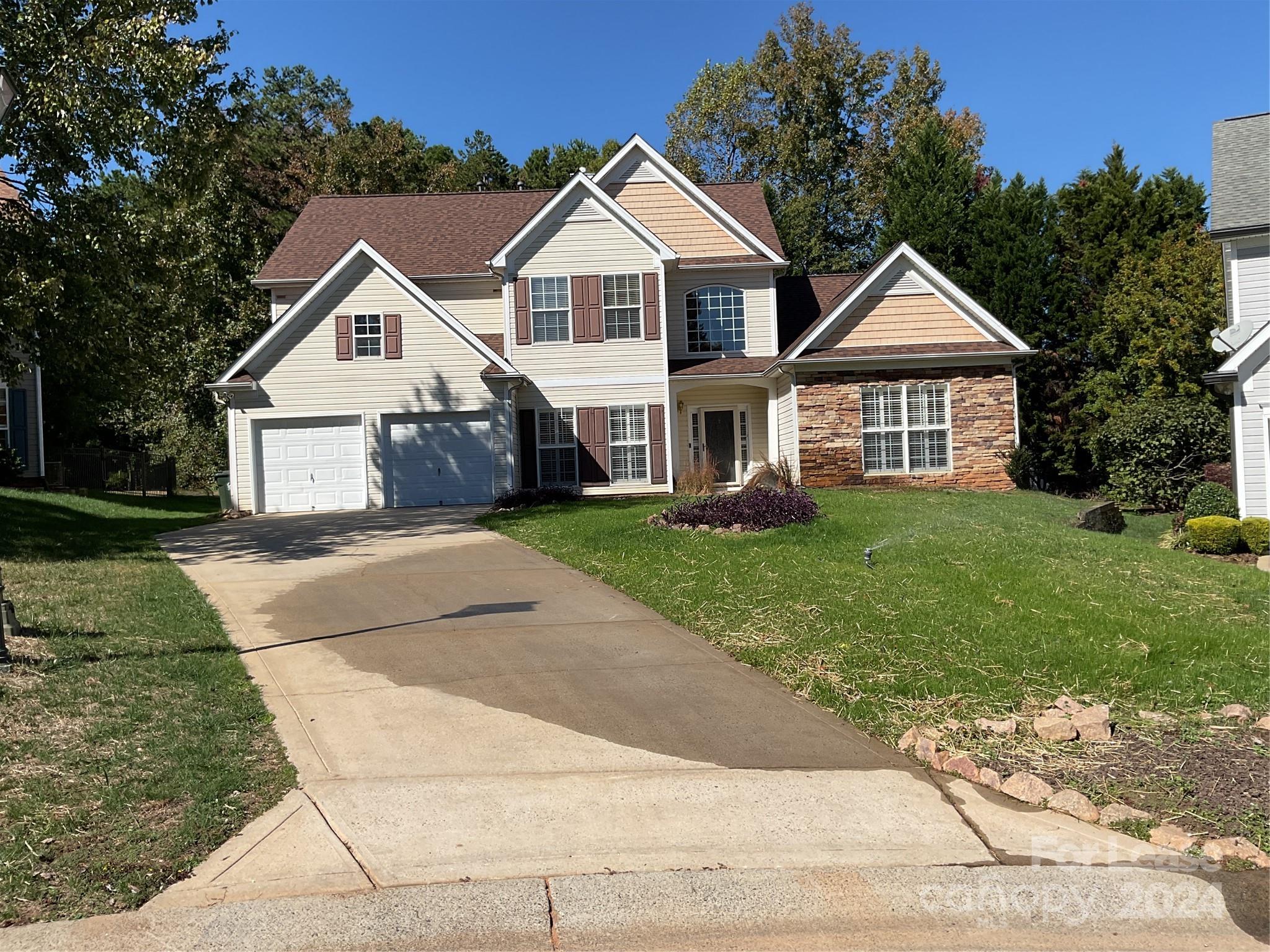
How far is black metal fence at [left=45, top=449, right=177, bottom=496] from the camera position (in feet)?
107

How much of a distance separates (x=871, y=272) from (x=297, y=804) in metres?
19.1

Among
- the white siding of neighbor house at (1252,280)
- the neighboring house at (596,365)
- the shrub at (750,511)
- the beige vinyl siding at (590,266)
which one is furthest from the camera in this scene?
the beige vinyl siding at (590,266)

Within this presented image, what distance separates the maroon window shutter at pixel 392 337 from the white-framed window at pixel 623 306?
4.67m

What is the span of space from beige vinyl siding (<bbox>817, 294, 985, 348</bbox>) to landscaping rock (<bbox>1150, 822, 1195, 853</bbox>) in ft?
57.8

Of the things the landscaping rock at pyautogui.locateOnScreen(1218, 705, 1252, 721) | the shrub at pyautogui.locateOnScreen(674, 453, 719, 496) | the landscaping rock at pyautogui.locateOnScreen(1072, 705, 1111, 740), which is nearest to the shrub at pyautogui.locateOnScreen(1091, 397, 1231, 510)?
the shrub at pyautogui.locateOnScreen(674, 453, 719, 496)

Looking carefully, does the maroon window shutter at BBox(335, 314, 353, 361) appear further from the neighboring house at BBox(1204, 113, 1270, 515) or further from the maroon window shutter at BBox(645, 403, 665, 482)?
the neighboring house at BBox(1204, 113, 1270, 515)

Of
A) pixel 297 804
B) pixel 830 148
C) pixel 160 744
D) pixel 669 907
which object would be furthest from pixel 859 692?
pixel 830 148

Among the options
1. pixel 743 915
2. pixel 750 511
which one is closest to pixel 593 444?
pixel 750 511

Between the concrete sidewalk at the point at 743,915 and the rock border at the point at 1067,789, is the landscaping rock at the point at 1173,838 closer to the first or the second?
the rock border at the point at 1067,789

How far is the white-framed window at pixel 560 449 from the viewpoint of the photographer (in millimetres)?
23000

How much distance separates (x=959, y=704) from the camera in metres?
6.69

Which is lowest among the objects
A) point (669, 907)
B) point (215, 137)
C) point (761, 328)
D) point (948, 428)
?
point (669, 907)

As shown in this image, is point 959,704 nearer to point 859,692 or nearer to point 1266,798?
point 859,692

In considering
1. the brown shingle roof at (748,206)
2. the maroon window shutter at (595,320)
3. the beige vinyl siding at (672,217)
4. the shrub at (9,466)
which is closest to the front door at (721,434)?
the maroon window shutter at (595,320)
